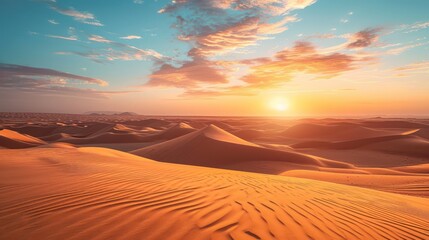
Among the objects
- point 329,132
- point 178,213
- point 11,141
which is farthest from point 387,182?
point 11,141

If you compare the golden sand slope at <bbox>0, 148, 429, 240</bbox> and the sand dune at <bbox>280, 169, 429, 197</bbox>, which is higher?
the golden sand slope at <bbox>0, 148, 429, 240</bbox>

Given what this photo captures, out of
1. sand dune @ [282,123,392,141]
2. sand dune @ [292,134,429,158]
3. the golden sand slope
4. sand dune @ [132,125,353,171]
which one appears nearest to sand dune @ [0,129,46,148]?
sand dune @ [132,125,353,171]

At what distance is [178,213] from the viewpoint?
3.11 metres

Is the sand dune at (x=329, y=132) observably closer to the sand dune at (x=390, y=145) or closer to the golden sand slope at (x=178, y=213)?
the sand dune at (x=390, y=145)

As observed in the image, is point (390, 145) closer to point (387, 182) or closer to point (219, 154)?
point (387, 182)

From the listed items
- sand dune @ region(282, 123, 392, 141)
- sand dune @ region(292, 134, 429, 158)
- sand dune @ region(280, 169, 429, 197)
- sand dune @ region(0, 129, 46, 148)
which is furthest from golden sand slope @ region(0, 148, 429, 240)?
sand dune @ region(282, 123, 392, 141)

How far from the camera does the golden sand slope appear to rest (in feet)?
8.65

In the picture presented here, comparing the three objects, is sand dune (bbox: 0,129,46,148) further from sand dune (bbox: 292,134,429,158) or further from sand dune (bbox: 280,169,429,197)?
sand dune (bbox: 292,134,429,158)

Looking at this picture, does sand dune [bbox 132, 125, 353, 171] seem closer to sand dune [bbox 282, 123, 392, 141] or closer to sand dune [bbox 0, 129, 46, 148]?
sand dune [bbox 0, 129, 46, 148]

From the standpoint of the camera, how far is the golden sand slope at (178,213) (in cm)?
264

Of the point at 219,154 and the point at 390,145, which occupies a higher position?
the point at 219,154

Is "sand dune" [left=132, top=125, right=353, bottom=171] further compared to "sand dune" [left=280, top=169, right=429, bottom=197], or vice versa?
"sand dune" [left=132, top=125, right=353, bottom=171]

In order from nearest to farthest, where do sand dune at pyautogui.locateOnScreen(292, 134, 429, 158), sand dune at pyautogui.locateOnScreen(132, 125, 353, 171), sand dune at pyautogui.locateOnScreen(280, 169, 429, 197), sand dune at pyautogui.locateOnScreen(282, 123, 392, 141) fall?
1. sand dune at pyautogui.locateOnScreen(280, 169, 429, 197)
2. sand dune at pyautogui.locateOnScreen(132, 125, 353, 171)
3. sand dune at pyautogui.locateOnScreen(292, 134, 429, 158)
4. sand dune at pyautogui.locateOnScreen(282, 123, 392, 141)

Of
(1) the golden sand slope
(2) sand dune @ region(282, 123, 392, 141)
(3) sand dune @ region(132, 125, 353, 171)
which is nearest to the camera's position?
(1) the golden sand slope
